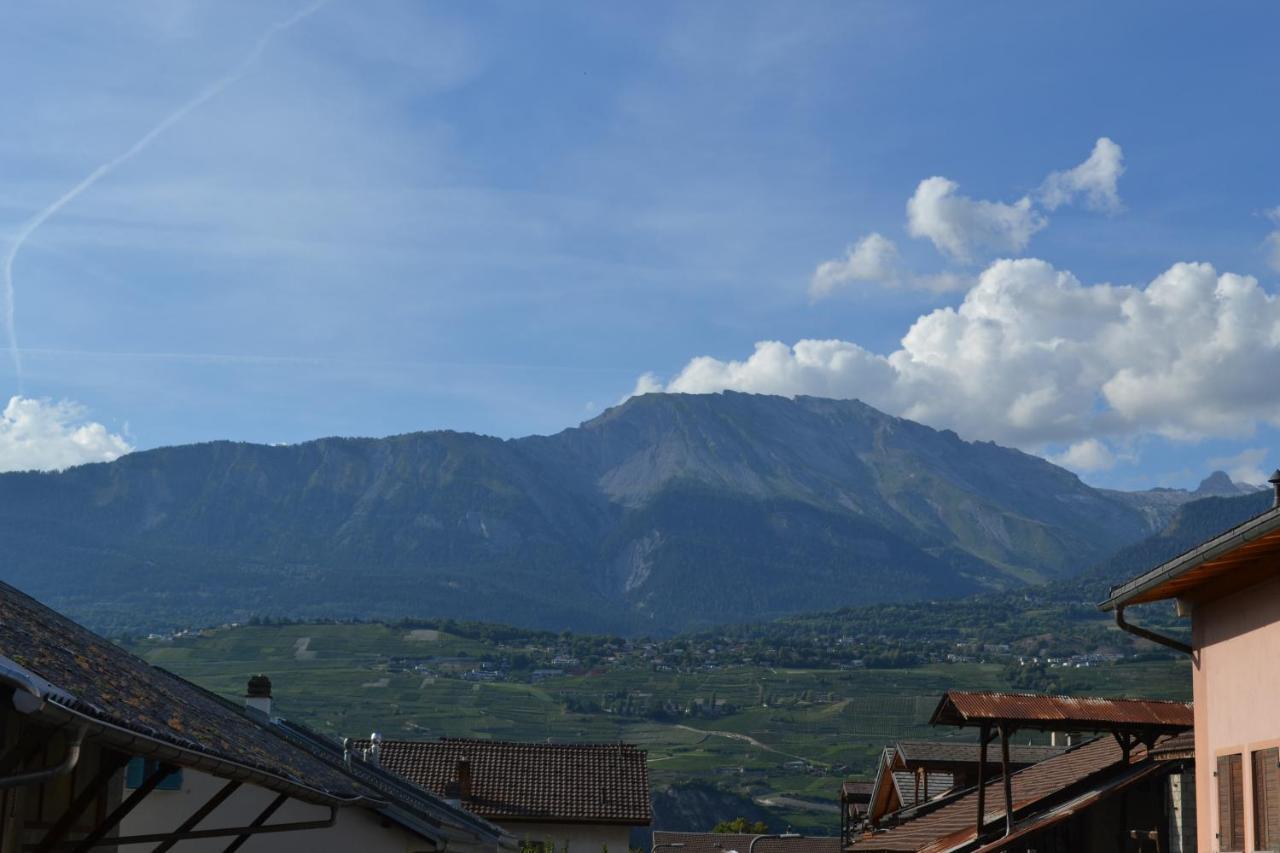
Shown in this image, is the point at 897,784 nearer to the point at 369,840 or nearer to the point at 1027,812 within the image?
the point at 1027,812

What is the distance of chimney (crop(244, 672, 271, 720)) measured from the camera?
29.1 meters

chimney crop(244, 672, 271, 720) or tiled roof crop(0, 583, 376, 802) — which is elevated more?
chimney crop(244, 672, 271, 720)

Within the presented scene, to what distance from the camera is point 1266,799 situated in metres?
13.9

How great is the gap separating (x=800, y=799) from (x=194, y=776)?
109 metres

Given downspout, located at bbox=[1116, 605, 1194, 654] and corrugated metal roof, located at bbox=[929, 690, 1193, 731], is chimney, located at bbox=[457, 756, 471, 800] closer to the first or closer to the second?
corrugated metal roof, located at bbox=[929, 690, 1193, 731]

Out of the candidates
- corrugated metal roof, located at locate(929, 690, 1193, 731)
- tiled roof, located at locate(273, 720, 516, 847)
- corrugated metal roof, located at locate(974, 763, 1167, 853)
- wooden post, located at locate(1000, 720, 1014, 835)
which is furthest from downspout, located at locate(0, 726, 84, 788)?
corrugated metal roof, located at locate(974, 763, 1167, 853)

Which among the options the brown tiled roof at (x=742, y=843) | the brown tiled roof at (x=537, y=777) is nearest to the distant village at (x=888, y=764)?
the brown tiled roof at (x=537, y=777)

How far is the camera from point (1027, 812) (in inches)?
936

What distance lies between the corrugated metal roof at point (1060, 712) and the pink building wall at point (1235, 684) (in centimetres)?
624

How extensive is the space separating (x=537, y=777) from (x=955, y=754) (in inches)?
774

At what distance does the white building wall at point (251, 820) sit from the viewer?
20562mm

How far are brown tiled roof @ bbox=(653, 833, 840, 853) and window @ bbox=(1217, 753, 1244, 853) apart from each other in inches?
1988

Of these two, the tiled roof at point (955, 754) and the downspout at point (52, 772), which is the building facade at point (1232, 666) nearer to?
the downspout at point (52, 772)

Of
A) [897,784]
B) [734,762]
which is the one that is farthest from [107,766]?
[734,762]
